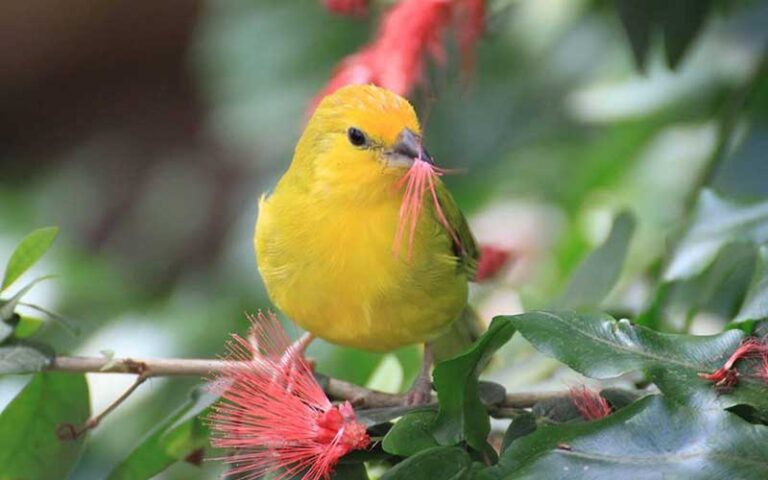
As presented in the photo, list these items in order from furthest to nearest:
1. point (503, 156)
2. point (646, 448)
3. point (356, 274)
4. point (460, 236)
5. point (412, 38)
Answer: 1. point (503, 156)
2. point (412, 38)
3. point (460, 236)
4. point (356, 274)
5. point (646, 448)

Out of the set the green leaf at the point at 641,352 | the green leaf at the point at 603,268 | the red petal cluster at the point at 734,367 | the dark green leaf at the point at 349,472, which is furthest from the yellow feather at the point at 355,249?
the red petal cluster at the point at 734,367

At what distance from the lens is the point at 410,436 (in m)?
1.54

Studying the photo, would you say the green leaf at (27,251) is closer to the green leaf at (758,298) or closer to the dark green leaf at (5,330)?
the dark green leaf at (5,330)

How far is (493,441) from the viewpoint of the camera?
207cm

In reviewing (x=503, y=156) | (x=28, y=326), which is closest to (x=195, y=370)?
(x=28, y=326)

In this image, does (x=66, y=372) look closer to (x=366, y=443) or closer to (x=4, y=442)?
(x=4, y=442)

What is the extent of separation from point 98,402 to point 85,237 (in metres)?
3.39

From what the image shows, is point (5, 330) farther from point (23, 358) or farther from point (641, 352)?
point (641, 352)

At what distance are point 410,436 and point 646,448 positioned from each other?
30cm

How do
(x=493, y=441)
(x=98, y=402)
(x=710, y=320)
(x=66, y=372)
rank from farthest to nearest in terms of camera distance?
(x=98, y=402), (x=710, y=320), (x=493, y=441), (x=66, y=372)

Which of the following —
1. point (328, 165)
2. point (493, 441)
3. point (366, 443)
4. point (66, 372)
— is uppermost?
point (328, 165)

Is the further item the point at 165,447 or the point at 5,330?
the point at 165,447

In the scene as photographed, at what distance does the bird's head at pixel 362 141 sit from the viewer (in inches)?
80.6

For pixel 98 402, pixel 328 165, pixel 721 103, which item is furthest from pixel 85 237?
pixel 328 165
